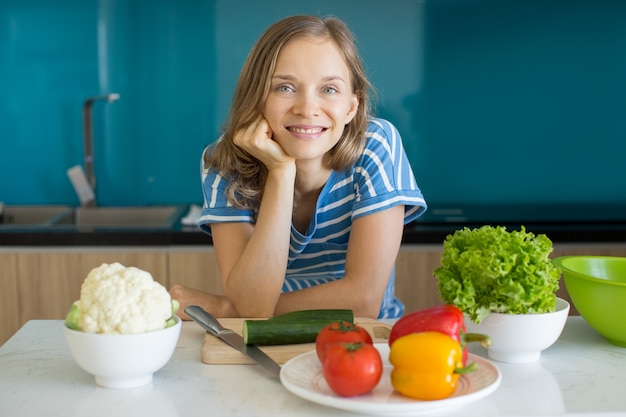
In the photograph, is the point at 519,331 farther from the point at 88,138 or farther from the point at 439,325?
the point at 88,138

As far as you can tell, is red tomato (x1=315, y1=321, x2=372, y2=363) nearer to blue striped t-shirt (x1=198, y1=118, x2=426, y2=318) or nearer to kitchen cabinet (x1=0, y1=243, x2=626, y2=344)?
blue striped t-shirt (x1=198, y1=118, x2=426, y2=318)

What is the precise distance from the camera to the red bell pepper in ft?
3.53

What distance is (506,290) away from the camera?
1.21 meters

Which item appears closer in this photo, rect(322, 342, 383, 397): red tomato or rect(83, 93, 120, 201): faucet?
rect(322, 342, 383, 397): red tomato

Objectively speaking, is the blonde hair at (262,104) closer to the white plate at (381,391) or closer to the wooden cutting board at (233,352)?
the wooden cutting board at (233,352)

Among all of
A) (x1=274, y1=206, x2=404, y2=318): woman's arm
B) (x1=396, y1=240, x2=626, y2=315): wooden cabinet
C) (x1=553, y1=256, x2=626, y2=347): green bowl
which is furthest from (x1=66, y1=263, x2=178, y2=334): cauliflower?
(x1=396, y1=240, x2=626, y2=315): wooden cabinet

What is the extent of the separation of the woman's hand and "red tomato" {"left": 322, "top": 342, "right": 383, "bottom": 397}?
2.35ft

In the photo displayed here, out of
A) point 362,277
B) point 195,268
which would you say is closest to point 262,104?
point 362,277

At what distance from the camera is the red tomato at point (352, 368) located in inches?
41.0

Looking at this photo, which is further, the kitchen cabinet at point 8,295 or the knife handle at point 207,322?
the kitchen cabinet at point 8,295

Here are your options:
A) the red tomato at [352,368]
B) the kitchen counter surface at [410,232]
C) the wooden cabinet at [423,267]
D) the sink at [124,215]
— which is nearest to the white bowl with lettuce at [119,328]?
the red tomato at [352,368]

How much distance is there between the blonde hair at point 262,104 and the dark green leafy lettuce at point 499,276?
0.58 meters

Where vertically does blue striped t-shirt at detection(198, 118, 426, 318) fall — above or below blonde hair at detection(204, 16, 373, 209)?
below

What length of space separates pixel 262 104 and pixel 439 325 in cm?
78
